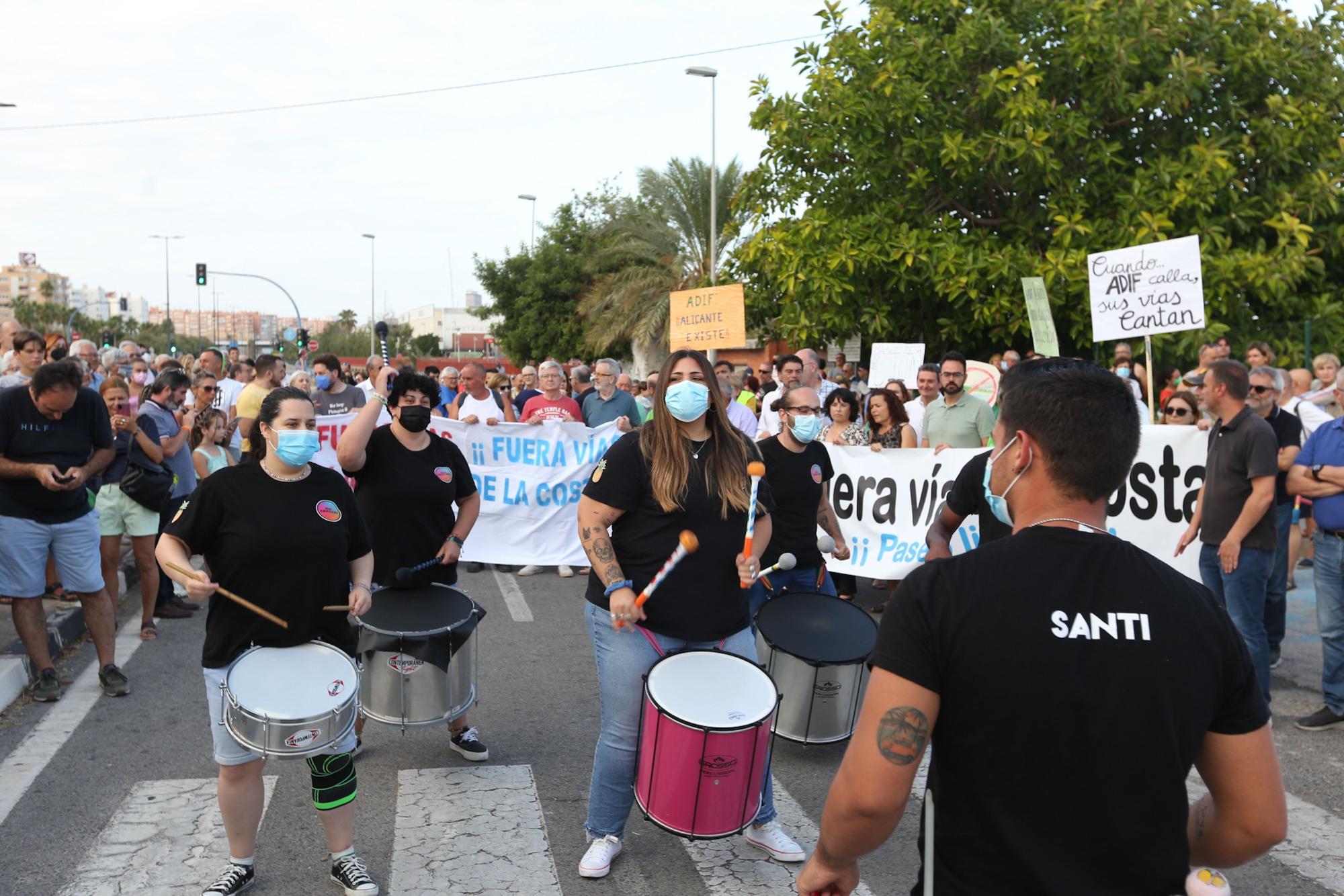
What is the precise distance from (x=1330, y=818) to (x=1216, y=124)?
51.2ft

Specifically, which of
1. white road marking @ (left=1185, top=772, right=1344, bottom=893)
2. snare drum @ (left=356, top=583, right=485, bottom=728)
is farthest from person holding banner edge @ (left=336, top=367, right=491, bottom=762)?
white road marking @ (left=1185, top=772, right=1344, bottom=893)

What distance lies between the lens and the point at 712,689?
407 cm

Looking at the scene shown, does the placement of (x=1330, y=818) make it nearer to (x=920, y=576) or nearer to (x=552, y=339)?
(x=920, y=576)

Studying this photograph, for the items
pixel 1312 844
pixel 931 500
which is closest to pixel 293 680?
pixel 1312 844

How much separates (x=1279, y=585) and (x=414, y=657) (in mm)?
5207

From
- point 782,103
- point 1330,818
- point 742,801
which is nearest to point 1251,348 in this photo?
point 1330,818

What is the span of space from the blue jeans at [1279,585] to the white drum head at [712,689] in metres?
4.07

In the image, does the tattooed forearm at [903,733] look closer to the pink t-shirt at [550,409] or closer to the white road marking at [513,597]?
the white road marking at [513,597]

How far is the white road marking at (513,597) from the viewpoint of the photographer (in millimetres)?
8977

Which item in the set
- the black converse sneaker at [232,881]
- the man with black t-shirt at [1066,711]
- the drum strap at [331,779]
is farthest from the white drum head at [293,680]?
the man with black t-shirt at [1066,711]

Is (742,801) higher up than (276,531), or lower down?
lower down

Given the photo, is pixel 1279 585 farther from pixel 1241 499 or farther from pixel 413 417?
pixel 413 417

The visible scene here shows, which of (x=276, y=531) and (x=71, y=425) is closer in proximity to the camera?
(x=276, y=531)

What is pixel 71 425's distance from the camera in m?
6.62
